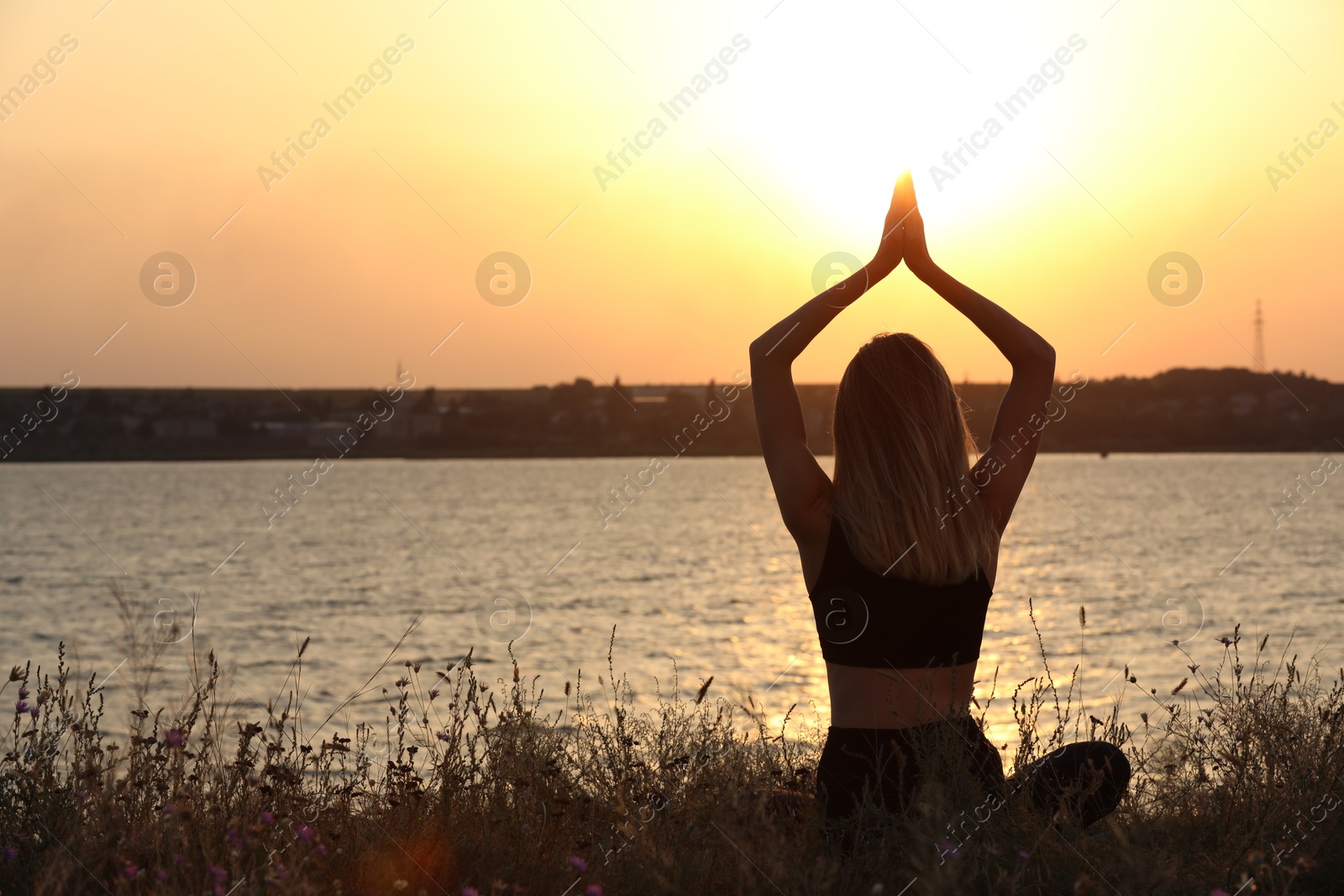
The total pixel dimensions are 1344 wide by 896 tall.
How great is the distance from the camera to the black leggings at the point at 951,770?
3.75 metres

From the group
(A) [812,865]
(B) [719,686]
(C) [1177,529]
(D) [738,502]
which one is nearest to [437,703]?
(B) [719,686]

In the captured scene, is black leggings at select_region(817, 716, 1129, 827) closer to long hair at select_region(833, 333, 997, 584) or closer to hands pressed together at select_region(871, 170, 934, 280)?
long hair at select_region(833, 333, 997, 584)

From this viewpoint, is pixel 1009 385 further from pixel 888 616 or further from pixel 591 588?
pixel 591 588

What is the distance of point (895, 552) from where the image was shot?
3.60 meters

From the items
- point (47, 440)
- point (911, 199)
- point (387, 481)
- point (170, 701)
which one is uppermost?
point (47, 440)

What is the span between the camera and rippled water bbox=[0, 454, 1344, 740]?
728 inches

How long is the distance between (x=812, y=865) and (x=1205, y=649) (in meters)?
16.5

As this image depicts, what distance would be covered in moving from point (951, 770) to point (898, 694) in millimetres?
327

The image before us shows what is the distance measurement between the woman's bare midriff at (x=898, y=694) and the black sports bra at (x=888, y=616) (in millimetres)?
31

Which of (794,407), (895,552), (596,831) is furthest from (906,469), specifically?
(596,831)

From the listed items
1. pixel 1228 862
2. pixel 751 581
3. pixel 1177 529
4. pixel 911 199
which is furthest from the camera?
pixel 1177 529

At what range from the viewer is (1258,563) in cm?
3847

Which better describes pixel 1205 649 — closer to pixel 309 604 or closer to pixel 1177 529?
pixel 309 604

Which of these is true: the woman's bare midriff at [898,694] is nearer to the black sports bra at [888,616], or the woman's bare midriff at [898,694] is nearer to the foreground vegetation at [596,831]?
the black sports bra at [888,616]
